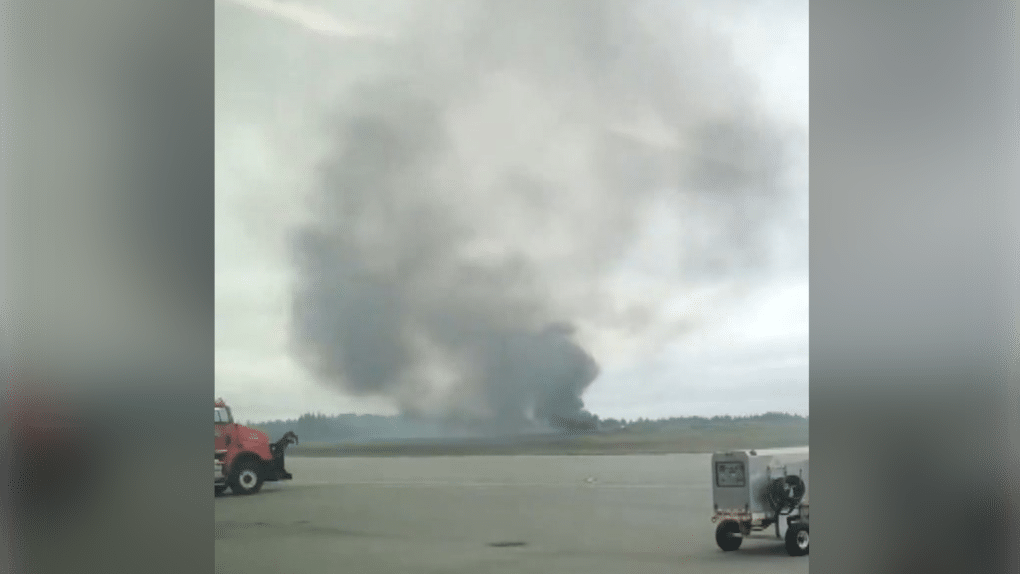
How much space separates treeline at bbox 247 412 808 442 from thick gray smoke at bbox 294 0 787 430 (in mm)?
118

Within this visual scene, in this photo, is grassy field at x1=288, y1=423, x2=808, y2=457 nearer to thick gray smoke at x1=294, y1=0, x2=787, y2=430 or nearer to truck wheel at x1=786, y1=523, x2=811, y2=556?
thick gray smoke at x1=294, y1=0, x2=787, y2=430

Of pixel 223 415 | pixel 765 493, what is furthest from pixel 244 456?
pixel 765 493

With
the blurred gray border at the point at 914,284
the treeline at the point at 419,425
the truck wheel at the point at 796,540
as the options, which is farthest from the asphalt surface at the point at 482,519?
the blurred gray border at the point at 914,284

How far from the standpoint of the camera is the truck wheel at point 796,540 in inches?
180

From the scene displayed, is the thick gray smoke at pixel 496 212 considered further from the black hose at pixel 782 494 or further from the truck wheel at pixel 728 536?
the black hose at pixel 782 494

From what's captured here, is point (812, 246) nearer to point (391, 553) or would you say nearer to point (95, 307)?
point (95, 307)

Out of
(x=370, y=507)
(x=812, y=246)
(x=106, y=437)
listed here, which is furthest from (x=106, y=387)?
(x=370, y=507)

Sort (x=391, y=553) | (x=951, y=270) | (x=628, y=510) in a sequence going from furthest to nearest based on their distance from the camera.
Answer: (x=628, y=510) < (x=391, y=553) < (x=951, y=270)

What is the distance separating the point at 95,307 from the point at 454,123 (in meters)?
4.90

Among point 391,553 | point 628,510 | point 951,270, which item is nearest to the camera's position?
point 951,270

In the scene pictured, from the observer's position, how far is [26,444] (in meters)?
0.80

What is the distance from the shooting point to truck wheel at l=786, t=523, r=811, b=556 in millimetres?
4562

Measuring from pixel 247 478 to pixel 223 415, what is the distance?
445mm

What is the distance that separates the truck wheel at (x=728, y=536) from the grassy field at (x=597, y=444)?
0.87 m
